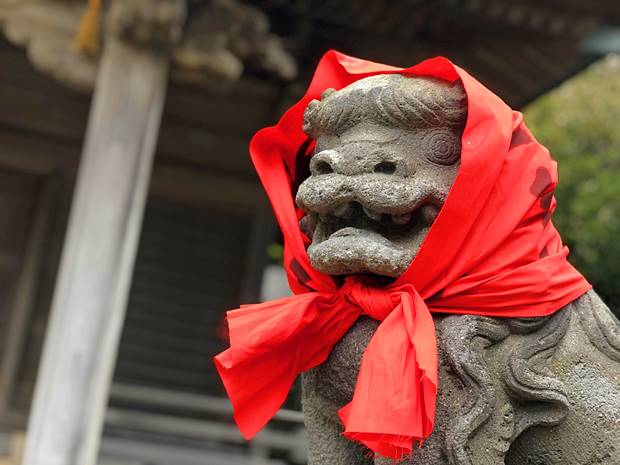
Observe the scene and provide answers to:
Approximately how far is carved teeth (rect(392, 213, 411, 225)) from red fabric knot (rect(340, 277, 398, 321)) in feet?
0.37

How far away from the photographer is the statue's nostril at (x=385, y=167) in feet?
4.78

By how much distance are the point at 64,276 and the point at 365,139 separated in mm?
2656

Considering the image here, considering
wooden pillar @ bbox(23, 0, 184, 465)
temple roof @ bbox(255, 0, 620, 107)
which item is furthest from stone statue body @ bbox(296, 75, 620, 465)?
temple roof @ bbox(255, 0, 620, 107)

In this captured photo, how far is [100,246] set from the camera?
3842 millimetres

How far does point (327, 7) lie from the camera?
15.7 feet

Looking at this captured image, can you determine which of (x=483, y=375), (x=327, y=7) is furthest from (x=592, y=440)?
(x=327, y=7)

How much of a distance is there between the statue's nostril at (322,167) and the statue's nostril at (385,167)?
78mm

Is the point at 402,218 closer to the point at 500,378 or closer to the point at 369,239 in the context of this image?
the point at 369,239

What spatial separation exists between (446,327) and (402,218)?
0.61 feet

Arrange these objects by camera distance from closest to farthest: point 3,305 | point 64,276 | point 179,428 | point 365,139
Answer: point 365,139
point 64,276
point 179,428
point 3,305

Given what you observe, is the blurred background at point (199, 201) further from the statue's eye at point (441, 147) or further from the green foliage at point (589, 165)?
the statue's eye at point (441, 147)

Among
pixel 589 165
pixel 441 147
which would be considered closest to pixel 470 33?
pixel 589 165

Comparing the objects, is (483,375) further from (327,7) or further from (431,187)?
(327,7)

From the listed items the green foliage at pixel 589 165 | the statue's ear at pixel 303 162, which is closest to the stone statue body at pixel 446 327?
the statue's ear at pixel 303 162
